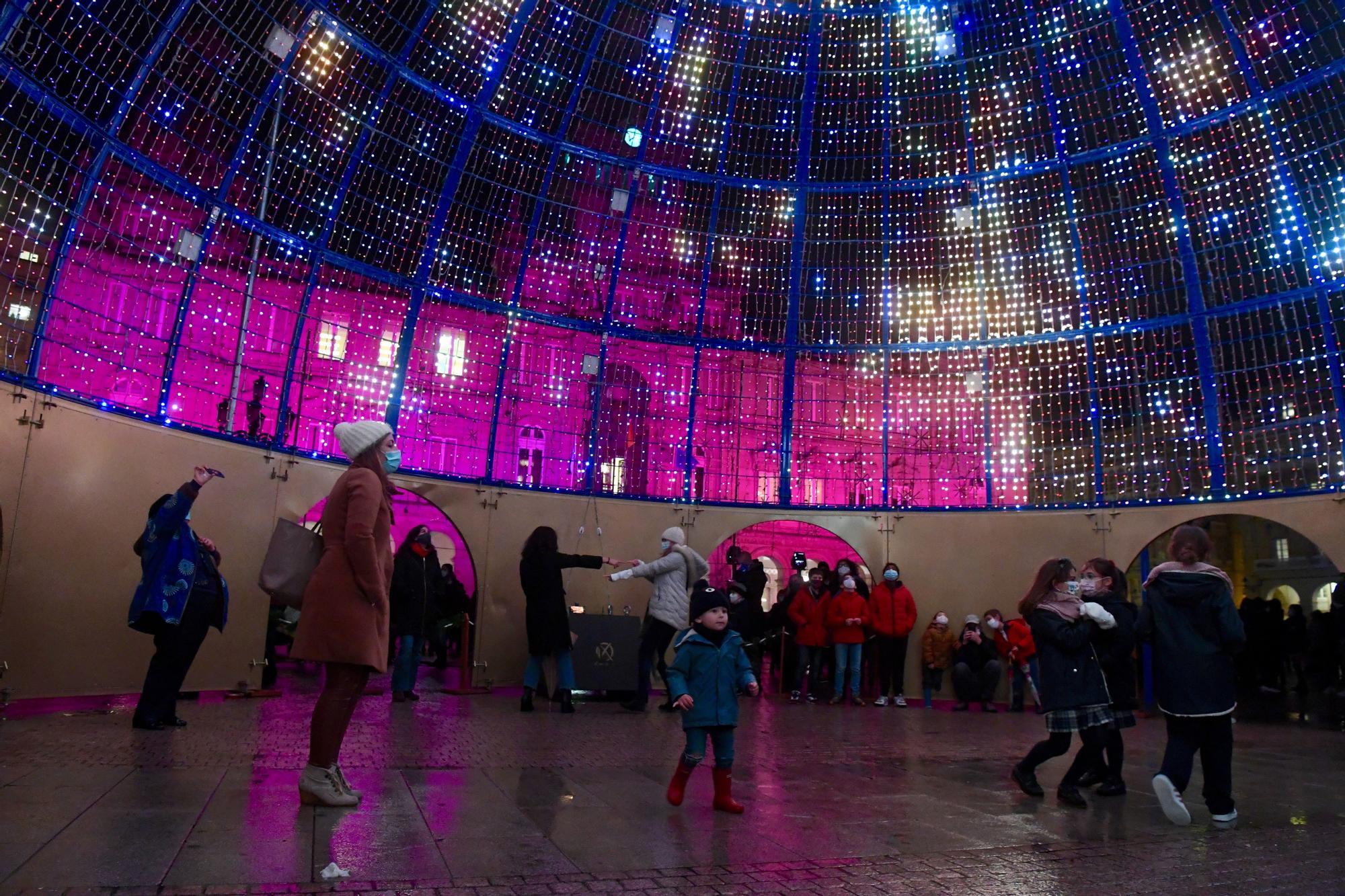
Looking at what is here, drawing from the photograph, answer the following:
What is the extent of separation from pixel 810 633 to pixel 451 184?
7455 mm

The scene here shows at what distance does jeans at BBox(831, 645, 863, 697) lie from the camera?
1298cm

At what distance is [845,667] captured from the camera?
13.1 meters

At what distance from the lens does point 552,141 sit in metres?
13.3

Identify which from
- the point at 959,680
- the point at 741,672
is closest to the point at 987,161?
the point at 959,680

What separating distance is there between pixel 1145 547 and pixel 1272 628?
312cm

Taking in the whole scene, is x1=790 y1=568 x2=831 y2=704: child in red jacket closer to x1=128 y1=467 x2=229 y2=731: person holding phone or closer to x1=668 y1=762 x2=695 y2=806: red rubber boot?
x1=128 y1=467 x2=229 y2=731: person holding phone

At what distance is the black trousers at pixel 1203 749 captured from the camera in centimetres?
556

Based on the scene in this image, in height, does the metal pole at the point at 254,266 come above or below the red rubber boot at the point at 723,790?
above

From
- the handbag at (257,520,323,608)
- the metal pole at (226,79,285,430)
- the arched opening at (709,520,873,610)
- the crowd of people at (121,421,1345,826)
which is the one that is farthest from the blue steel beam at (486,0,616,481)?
the arched opening at (709,520,873,610)

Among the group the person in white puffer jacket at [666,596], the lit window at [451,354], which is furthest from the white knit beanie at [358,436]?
the lit window at [451,354]

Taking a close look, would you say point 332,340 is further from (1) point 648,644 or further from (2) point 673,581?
(1) point 648,644

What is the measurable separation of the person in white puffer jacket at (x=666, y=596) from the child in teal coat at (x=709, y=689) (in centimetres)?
469

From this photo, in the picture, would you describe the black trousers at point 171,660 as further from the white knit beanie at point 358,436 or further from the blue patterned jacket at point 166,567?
the white knit beanie at point 358,436

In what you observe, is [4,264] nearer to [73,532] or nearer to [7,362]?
[7,362]
